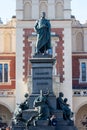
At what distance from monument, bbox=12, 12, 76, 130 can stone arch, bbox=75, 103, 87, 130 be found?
2317 cm

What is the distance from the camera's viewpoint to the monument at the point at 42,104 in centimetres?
2673

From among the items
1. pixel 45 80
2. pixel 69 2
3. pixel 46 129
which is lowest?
pixel 46 129

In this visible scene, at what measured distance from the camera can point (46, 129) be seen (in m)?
26.6

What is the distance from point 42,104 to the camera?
89.5ft

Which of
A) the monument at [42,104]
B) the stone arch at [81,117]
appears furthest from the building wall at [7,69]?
the monument at [42,104]

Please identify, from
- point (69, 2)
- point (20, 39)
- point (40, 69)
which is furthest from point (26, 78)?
point (40, 69)

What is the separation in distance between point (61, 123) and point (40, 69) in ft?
9.62

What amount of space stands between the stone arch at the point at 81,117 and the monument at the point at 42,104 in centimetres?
2317

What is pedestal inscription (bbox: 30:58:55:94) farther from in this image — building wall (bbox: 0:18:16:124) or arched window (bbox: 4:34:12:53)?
arched window (bbox: 4:34:12:53)

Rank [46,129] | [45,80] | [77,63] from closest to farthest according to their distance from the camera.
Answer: [46,129], [45,80], [77,63]

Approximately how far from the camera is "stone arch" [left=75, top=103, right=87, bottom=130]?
5141 centimetres

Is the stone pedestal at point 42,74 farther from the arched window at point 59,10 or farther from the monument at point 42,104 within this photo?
the arched window at point 59,10

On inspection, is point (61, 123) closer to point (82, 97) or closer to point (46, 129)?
point (46, 129)

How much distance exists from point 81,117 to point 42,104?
81.4ft
